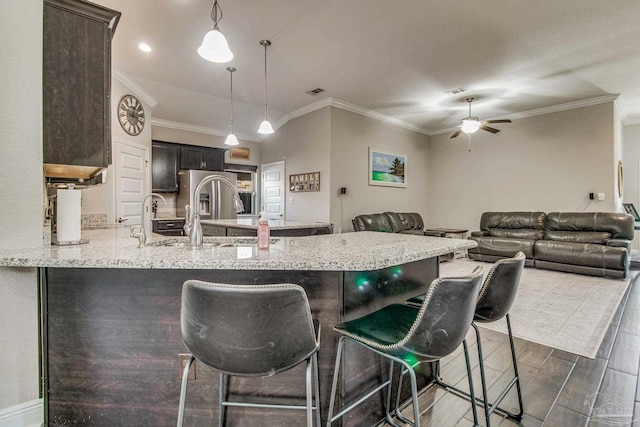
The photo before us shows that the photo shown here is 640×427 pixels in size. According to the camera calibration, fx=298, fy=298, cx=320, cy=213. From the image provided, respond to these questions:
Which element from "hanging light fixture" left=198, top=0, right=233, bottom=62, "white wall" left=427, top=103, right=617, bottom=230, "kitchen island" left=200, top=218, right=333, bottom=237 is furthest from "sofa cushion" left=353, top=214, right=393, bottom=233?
"hanging light fixture" left=198, top=0, right=233, bottom=62

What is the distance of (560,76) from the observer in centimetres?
421

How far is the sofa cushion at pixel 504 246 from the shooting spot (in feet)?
16.6

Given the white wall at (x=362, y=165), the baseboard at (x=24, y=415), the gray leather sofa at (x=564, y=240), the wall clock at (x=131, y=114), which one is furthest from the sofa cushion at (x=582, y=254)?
the wall clock at (x=131, y=114)

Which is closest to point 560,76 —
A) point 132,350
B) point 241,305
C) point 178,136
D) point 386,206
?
point 386,206

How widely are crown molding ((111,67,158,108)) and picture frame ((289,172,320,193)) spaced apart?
2646 mm

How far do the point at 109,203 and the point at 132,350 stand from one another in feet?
10.9

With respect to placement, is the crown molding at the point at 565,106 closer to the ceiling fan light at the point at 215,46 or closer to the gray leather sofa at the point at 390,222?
the gray leather sofa at the point at 390,222

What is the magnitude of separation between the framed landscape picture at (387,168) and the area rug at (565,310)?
7.39 ft

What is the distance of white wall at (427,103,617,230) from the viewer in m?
5.12

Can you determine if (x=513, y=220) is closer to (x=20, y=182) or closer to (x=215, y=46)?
(x=215, y=46)

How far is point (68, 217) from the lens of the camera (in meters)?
1.69

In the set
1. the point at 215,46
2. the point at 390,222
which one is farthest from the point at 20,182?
the point at 390,222

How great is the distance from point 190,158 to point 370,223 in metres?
3.62

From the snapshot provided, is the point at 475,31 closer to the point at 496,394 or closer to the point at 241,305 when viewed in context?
the point at 496,394
